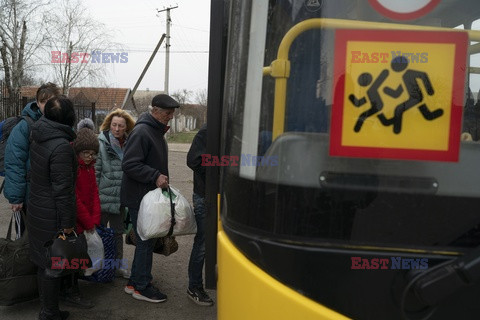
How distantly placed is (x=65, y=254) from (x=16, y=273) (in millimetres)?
675

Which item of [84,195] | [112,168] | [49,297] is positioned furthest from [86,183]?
[49,297]

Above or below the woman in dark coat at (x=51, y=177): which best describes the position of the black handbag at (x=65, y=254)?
below

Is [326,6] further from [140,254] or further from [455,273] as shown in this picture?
[140,254]

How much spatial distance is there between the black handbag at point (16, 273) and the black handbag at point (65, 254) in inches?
14.6

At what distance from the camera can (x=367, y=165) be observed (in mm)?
1188

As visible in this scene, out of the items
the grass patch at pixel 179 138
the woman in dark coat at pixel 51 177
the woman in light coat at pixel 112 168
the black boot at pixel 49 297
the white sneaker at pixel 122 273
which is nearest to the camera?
the woman in dark coat at pixel 51 177

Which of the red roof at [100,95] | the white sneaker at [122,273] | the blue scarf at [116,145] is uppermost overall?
the red roof at [100,95]

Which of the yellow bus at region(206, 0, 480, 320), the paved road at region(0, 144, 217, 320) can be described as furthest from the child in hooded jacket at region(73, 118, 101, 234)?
the yellow bus at region(206, 0, 480, 320)

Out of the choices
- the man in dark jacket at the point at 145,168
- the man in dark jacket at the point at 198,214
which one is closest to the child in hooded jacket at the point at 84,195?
the man in dark jacket at the point at 145,168

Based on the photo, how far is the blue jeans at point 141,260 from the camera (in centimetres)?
344

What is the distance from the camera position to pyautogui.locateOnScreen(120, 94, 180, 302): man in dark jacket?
3.28 m

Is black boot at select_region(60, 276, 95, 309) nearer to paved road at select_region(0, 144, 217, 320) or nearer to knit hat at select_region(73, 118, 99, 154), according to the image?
paved road at select_region(0, 144, 217, 320)

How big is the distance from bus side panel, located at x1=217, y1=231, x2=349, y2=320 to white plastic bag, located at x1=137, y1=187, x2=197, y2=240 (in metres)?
1.77

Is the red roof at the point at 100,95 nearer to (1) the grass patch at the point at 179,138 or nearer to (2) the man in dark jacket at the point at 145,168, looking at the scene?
(1) the grass patch at the point at 179,138
